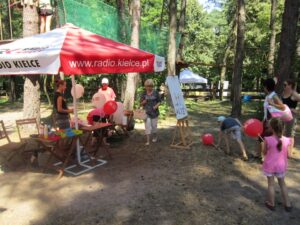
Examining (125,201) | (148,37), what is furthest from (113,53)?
(148,37)

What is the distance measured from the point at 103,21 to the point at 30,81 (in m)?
5.55

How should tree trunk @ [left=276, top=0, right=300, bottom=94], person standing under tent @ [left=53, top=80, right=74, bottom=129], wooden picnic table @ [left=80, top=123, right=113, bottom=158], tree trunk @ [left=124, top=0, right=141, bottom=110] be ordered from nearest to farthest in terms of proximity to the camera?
wooden picnic table @ [left=80, top=123, right=113, bottom=158]
person standing under tent @ [left=53, top=80, right=74, bottom=129]
tree trunk @ [left=276, top=0, right=300, bottom=94]
tree trunk @ [left=124, top=0, right=141, bottom=110]

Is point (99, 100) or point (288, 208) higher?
point (99, 100)

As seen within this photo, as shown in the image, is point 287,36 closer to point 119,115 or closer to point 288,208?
point 288,208

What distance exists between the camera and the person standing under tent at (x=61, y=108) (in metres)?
6.98

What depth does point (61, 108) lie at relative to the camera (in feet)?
23.0

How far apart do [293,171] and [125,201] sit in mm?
3743

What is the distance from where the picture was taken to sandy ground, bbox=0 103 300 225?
4750 millimetres

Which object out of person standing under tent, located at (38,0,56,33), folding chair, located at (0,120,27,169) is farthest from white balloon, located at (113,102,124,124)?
person standing under tent, located at (38,0,56,33)

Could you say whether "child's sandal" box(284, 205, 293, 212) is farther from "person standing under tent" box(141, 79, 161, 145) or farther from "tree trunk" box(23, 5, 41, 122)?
"tree trunk" box(23, 5, 41, 122)

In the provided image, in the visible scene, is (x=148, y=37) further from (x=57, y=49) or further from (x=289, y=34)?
(x=57, y=49)

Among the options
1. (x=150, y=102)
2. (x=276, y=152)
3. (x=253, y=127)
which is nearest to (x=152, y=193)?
(x=276, y=152)

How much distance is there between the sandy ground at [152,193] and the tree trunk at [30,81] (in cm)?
276

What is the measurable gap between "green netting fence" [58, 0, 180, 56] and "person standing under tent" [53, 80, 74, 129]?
4.94 meters
